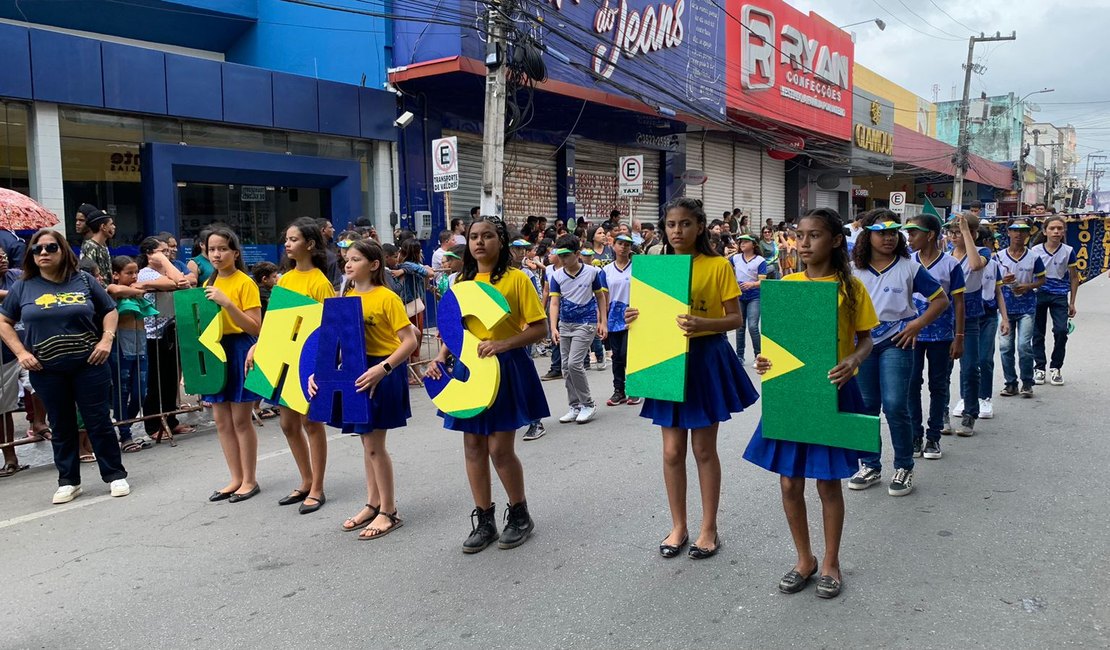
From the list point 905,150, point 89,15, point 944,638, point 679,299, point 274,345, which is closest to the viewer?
point 944,638

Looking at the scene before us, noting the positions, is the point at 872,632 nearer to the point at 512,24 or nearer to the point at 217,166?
the point at 512,24

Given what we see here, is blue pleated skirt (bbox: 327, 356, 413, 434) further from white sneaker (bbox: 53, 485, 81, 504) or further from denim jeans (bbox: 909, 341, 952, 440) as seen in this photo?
denim jeans (bbox: 909, 341, 952, 440)

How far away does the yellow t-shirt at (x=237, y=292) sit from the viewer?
539 centimetres

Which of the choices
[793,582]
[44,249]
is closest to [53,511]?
[44,249]

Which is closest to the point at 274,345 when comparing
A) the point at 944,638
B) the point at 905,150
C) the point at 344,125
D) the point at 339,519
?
the point at 339,519

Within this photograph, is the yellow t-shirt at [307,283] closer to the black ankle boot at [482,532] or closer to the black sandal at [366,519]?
the black sandal at [366,519]

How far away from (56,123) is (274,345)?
26.9 feet

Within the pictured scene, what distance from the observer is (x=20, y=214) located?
768 centimetres

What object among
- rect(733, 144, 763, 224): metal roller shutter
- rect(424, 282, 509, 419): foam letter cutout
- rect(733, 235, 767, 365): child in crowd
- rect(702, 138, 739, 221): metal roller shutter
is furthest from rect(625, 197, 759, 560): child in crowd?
rect(733, 144, 763, 224): metal roller shutter

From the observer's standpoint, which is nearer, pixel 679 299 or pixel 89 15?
pixel 679 299

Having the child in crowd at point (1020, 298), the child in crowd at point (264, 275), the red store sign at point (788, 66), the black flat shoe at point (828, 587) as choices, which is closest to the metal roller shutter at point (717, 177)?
the red store sign at point (788, 66)

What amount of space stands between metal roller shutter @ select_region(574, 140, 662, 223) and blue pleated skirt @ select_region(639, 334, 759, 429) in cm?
1527

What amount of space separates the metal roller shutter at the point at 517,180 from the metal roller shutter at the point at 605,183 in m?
1.17

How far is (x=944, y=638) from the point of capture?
331cm
